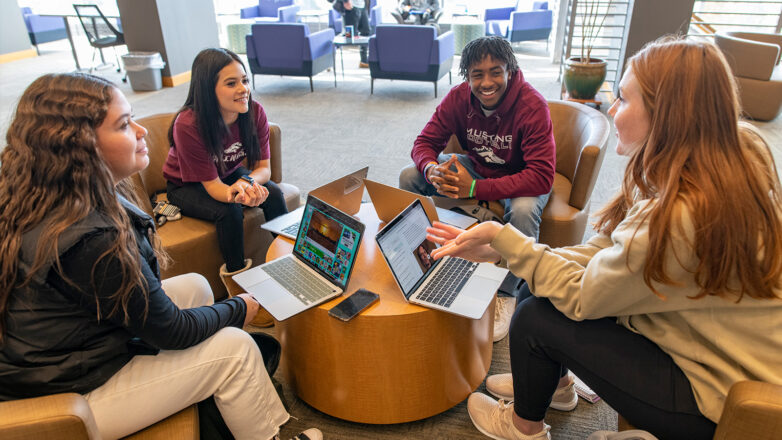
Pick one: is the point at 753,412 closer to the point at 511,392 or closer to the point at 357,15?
the point at 511,392

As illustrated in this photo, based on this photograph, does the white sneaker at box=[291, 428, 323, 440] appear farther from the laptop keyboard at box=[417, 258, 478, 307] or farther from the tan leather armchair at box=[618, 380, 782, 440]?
the tan leather armchair at box=[618, 380, 782, 440]

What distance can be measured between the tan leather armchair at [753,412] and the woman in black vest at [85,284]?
3.72 ft

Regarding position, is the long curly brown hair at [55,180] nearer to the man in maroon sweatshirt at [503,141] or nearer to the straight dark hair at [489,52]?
the man in maroon sweatshirt at [503,141]

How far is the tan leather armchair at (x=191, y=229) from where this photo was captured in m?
2.16

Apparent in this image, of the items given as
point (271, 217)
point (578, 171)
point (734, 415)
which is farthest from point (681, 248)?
point (271, 217)

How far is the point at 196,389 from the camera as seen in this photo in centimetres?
129

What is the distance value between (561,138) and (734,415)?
6.11 feet

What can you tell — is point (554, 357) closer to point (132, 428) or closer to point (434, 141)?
point (132, 428)

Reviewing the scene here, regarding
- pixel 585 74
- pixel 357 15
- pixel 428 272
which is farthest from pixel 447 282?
pixel 357 15

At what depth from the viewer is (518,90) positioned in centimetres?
228

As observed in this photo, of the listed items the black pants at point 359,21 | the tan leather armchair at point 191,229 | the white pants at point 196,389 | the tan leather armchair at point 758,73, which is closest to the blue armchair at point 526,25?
the black pants at point 359,21

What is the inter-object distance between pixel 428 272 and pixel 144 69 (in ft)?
19.2

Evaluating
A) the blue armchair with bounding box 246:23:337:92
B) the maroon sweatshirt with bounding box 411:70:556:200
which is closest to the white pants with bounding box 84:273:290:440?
the maroon sweatshirt with bounding box 411:70:556:200

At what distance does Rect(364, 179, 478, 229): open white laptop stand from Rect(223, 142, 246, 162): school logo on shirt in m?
0.77
